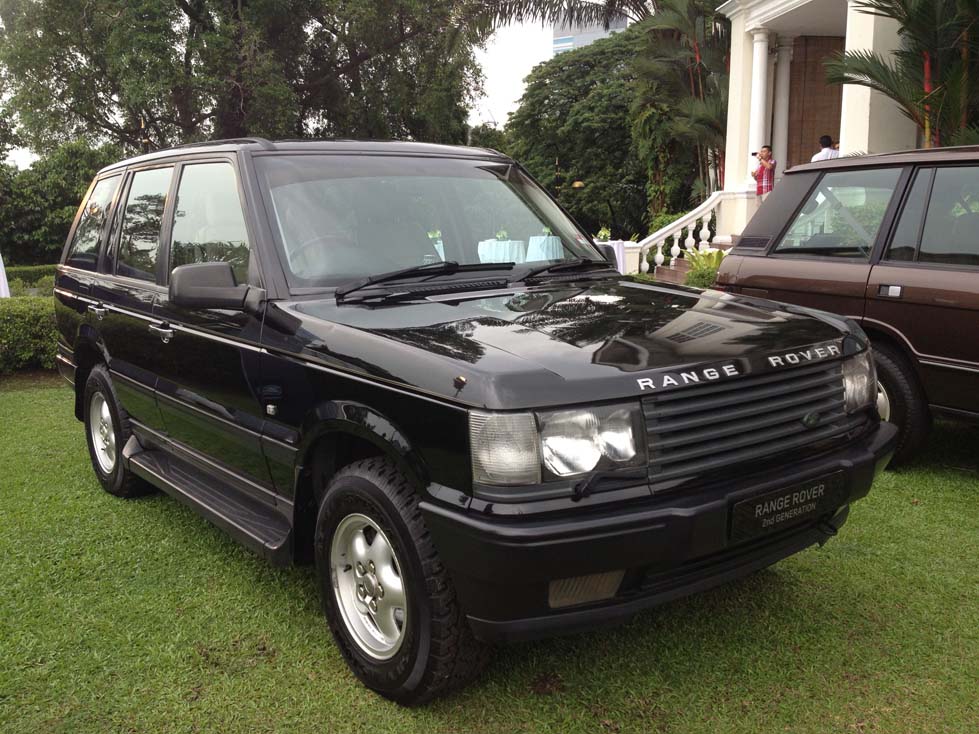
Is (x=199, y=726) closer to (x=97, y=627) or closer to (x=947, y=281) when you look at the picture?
(x=97, y=627)

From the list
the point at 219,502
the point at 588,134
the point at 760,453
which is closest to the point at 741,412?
the point at 760,453

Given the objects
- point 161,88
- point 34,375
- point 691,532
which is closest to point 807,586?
point 691,532

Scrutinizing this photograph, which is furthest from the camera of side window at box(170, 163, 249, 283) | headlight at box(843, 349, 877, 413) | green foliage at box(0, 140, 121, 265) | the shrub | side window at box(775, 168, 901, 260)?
green foliage at box(0, 140, 121, 265)

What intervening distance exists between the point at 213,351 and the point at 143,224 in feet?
4.42

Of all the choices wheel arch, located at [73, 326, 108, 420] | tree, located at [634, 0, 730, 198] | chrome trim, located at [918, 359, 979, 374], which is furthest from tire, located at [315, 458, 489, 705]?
tree, located at [634, 0, 730, 198]

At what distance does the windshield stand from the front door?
8.9 inches

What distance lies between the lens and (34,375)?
31.8 ft

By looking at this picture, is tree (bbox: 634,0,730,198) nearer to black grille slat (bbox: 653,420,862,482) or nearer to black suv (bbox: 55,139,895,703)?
black suv (bbox: 55,139,895,703)

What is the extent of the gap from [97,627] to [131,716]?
76 cm

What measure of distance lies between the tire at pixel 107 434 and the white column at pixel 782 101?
630 inches

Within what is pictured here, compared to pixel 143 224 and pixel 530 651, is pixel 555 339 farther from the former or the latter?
pixel 143 224

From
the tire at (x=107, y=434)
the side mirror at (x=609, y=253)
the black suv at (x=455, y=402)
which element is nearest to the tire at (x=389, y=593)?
the black suv at (x=455, y=402)

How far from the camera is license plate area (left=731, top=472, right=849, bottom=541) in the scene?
2725mm

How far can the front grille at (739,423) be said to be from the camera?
8.67 feet
